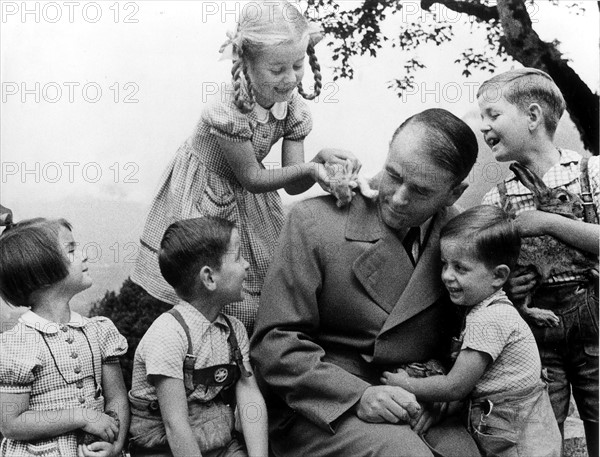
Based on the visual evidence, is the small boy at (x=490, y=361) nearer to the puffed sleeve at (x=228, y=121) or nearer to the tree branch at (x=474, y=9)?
the puffed sleeve at (x=228, y=121)

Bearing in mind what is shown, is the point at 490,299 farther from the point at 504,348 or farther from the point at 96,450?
the point at 96,450

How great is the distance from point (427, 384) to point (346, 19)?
199 centimetres

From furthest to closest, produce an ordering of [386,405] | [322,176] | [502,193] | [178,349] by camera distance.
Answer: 1. [502,193]
2. [322,176]
3. [178,349]
4. [386,405]

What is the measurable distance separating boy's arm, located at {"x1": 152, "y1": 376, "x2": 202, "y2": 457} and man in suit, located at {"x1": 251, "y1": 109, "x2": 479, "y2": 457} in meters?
0.33

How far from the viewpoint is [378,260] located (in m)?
3.21

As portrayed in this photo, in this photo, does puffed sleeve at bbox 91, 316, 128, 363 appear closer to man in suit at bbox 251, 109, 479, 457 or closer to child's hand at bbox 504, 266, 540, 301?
man in suit at bbox 251, 109, 479, 457

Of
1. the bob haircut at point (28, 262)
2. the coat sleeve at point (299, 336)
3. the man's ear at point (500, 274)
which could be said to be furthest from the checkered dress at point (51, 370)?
the man's ear at point (500, 274)

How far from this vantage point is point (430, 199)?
125 inches

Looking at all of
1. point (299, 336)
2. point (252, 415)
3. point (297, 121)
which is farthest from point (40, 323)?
point (297, 121)

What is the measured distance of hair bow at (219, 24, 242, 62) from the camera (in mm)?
3430

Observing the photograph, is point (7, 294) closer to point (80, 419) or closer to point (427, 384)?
point (80, 419)

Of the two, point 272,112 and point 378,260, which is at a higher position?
point 272,112

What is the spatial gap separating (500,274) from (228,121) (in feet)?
4.18

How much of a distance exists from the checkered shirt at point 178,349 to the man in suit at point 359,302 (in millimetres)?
143
